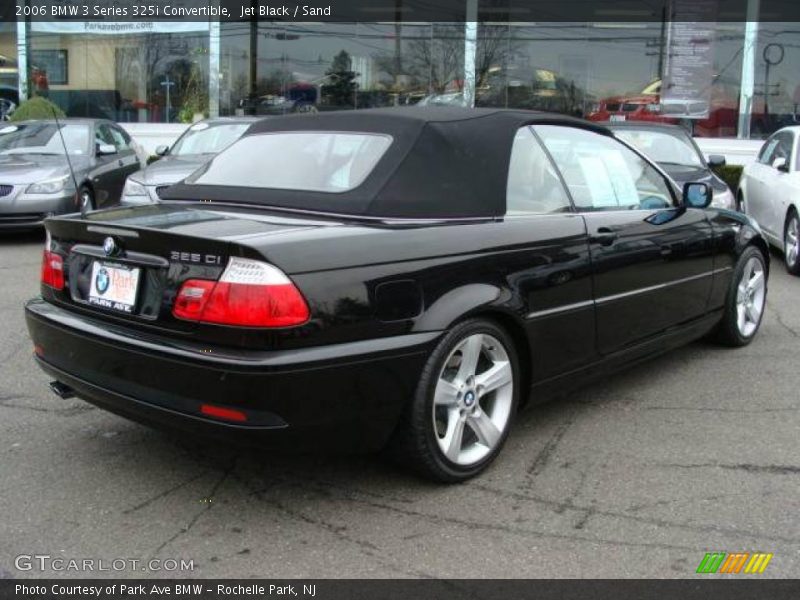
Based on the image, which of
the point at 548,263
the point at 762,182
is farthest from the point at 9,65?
the point at 548,263

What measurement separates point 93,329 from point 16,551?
863 mm

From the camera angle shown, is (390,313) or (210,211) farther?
(210,211)

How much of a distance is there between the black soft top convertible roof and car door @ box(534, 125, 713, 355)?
17.0 inches

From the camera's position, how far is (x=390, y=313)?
3096 mm

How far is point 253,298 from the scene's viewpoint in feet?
9.35

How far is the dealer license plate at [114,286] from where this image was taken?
3162 millimetres

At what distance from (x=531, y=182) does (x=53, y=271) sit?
220 centimetres

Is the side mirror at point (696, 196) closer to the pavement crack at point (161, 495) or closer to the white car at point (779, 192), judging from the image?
the pavement crack at point (161, 495)

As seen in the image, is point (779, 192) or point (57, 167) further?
point (57, 167)

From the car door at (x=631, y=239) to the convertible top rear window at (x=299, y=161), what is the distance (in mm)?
946

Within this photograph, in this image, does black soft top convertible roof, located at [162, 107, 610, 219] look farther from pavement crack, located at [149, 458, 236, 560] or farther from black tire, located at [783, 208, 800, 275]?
black tire, located at [783, 208, 800, 275]

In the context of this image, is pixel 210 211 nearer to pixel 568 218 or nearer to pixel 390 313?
pixel 390 313
